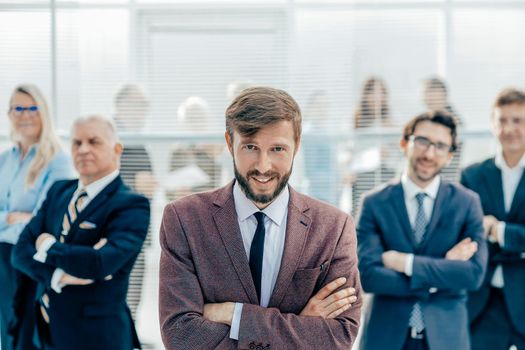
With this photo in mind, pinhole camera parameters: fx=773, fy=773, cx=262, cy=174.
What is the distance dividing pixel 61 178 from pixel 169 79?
106 centimetres

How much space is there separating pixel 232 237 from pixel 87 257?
1132mm

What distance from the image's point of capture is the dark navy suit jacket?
158 inches

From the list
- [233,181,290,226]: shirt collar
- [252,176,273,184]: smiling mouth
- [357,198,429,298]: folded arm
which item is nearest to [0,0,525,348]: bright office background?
[357,198,429,298]: folded arm

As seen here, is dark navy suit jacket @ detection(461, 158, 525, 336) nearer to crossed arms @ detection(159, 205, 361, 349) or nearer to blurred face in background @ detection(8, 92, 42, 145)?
crossed arms @ detection(159, 205, 361, 349)

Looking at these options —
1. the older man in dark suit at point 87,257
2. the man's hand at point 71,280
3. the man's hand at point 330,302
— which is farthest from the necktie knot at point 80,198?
the man's hand at point 330,302

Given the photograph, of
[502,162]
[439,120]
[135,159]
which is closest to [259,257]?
[439,120]

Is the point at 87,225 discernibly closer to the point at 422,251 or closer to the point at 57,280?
the point at 57,280

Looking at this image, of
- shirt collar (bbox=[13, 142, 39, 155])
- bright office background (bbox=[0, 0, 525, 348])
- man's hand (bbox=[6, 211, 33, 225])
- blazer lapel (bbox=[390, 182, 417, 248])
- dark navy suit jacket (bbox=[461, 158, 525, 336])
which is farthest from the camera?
bright office background (bbox=[0, 0, 525, 348])

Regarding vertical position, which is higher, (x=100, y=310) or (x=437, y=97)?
(x=437, y=97)

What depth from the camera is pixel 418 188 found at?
3.81m

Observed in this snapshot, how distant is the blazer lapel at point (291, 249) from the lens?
261cm

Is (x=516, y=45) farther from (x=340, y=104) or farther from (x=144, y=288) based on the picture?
→ (x=144, y=288)

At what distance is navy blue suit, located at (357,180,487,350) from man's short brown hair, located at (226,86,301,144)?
4.17 feet

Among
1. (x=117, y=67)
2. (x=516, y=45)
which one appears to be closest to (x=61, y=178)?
(x=117, y=67)
